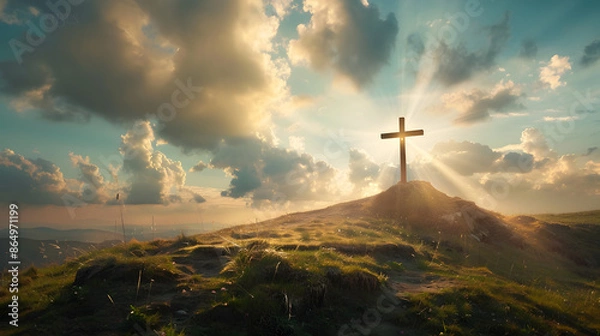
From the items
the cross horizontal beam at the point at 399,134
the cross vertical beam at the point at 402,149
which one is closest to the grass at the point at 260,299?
the cross vertical beam at the point at 402,149

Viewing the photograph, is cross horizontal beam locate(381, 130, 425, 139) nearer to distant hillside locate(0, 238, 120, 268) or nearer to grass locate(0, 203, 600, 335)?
grass locate(0, 203, 600, 335)

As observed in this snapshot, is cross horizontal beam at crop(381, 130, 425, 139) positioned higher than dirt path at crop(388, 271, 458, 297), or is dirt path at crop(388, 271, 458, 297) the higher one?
cross horizontal beam at crop(381, 130, 425, 139)

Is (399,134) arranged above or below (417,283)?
above

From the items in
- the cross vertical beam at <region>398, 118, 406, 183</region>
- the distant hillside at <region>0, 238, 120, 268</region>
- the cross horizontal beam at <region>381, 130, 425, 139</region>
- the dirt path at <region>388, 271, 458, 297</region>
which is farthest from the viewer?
the cross vertical beam at <region>398, 118, 406, 183</region>

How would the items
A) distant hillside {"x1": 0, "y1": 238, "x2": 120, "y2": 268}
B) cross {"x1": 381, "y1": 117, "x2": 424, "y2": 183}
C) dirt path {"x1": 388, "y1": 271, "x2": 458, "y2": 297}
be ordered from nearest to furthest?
dirt path {"x1": 388, "y1": 271, "x2": 458, "y2": 297} < distant hillside {"x1": 0, "y1": 238, "x2": 120, "y2": 268} < cross {"x1": 381, "y1": 117, "x2": 424, "y2": 183}

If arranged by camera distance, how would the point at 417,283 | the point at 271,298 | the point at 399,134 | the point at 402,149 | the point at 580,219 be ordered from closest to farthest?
the point at 271,298 → the point at 417,283 → the point at 402,149 → the point at 399,134 → the point at 580,219

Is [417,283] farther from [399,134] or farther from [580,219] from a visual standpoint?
[580,219]

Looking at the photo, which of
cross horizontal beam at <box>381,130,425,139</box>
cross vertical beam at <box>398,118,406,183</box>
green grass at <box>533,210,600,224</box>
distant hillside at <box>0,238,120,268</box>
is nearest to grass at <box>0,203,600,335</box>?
distant hillside at <box>0,238,120,268</box>

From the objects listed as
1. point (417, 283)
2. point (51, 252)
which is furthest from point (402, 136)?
point (51, 252)

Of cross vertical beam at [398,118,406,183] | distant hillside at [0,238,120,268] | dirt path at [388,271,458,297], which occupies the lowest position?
dirt path at [388,271,458,297]

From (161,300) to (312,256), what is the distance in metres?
5.23

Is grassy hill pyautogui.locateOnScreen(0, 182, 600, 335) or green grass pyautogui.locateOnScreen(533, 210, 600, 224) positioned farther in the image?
green grass pyautogui.locateOnScreen(533, 210, 600, 224)

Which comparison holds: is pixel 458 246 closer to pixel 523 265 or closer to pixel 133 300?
pixel 523 265

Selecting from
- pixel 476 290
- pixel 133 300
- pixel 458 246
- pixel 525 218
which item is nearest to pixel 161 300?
pixel 133 300
